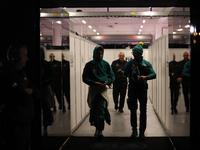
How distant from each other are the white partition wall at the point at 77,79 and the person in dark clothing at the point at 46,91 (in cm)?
130

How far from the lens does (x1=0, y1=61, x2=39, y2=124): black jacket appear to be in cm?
222

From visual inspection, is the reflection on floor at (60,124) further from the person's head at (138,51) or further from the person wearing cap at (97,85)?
the person's head at (138,51)

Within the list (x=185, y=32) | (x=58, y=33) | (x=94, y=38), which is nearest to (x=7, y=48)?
(x=58, y=33)

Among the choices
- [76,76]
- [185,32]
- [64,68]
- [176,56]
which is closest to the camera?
[185,32]

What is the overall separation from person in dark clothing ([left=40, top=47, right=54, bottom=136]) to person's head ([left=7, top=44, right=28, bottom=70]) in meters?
0.29

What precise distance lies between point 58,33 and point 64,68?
2.13ft

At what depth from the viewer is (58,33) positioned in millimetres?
3520

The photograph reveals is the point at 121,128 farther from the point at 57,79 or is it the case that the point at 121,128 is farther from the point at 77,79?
the point at 57,79

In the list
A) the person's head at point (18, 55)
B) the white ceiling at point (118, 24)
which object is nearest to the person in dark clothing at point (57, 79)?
the person's head at point (18, 55)

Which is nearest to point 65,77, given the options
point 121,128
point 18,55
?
point 18,55

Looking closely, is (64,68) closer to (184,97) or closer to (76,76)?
(76,76)

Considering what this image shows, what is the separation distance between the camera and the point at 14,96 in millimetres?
2256

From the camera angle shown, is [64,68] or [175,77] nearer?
[175,77]

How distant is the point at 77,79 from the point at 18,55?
267 cm
